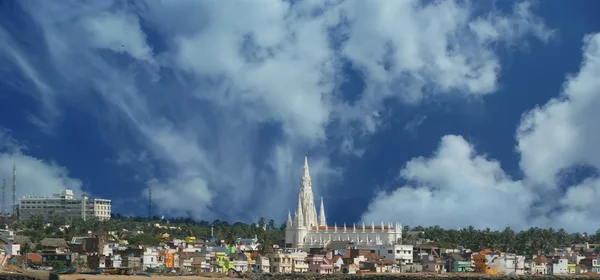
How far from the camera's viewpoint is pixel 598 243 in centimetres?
14312

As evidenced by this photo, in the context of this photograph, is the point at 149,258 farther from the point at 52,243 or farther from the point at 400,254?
the point at 400,254

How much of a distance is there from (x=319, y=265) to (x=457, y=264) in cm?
1447

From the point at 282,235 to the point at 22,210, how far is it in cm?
6522

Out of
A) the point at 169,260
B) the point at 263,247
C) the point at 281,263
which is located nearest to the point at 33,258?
the point at 169,260

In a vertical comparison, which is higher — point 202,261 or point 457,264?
point 202,261

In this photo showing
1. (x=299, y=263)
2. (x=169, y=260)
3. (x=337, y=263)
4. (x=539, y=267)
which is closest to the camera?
(x=169, y=260)

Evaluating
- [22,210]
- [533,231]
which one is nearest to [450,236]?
[533,231]

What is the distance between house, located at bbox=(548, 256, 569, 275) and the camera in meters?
100

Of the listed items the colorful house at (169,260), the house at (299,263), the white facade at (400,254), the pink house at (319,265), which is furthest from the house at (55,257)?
the white facade at (400,254)

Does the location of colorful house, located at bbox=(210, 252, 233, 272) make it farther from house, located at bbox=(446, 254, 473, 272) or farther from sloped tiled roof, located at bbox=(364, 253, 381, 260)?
house, located at bbox=(446, 254, 473, 272)

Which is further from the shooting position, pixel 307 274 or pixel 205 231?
pixel 205 231

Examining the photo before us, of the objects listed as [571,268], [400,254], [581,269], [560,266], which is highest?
[400,254]

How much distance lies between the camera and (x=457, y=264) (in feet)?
314

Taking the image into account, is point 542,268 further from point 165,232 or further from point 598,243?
point 165,232
